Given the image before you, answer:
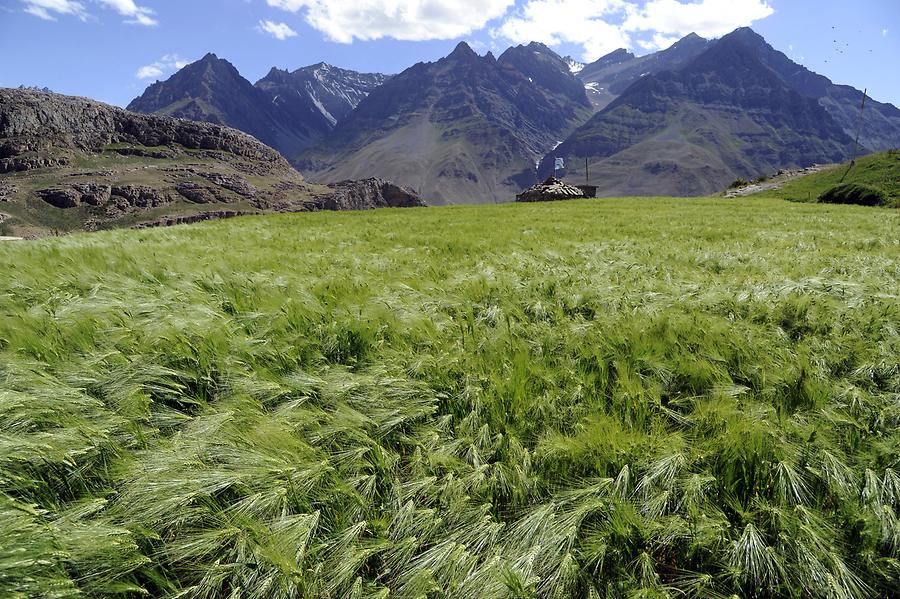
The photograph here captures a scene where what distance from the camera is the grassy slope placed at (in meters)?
52.5

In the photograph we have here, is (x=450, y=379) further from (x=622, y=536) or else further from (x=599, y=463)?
(x=622, y=536)

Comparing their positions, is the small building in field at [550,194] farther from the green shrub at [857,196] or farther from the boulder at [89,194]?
the boulder at [89,194]

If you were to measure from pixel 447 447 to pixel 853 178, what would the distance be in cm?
8320

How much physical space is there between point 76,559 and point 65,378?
6.00ft

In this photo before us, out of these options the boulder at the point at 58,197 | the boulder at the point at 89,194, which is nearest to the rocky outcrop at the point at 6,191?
the boulder at the point at 58,197

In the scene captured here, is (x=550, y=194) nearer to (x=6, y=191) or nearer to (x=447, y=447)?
(x=447, y=447)

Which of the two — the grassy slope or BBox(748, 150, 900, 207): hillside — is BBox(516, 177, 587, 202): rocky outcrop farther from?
the grassy slope

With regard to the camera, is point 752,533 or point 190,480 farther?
point 190,480

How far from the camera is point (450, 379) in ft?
11.3

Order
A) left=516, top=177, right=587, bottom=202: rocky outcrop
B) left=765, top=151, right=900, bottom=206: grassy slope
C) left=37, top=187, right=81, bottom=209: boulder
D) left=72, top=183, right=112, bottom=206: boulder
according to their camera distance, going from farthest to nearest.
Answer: left=72, top=183, right=112, bottom=206: boulder < left=37, top=187, right=81, bottom=209: boulder < left=516, top=177, right=587, bottom=202: rocky outcrop < left=765, top=151, right=900, bottom=206: grassy slope

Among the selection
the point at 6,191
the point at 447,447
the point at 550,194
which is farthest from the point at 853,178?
the point at 6,191

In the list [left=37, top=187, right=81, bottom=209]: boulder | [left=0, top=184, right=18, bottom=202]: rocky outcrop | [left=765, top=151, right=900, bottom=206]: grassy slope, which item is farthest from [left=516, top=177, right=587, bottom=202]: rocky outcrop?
[left=0, top=184, right=18, bottom=202]: rocky outcrop

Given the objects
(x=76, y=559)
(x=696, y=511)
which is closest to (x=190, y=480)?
(x=76, y=559)

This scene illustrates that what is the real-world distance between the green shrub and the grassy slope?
285 inches
